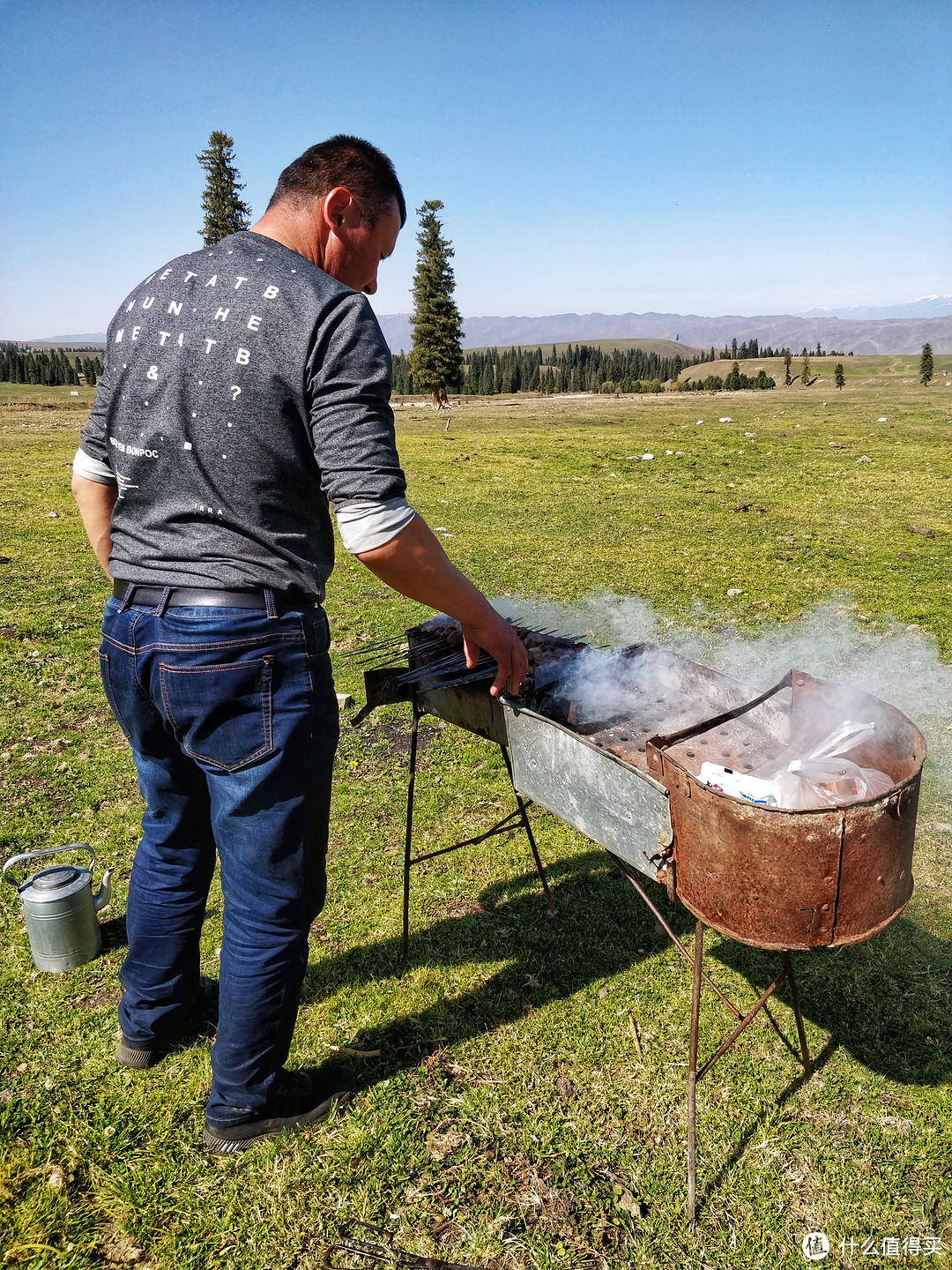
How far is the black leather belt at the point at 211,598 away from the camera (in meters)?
2.03

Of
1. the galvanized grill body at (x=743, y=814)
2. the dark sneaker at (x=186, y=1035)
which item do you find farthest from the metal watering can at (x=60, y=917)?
the galvanized grill body at (x=743, y=814)

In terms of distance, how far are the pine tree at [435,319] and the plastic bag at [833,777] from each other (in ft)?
135

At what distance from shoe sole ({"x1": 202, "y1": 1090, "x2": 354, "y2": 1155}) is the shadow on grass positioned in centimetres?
31

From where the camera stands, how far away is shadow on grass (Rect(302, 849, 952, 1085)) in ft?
9.73

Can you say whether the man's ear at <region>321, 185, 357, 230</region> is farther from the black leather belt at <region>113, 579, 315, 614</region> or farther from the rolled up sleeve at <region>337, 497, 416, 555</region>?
the black leather belt at <region>113, 579, 315, 614</region>

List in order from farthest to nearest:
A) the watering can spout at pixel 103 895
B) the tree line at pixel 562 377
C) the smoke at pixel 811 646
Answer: the tree line at pixel 562 377
the smoke at pixel 811 646
the watering can spout at pixel 103 895

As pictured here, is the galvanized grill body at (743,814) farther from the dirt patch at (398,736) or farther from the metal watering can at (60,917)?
the dirt patch at (398,736)

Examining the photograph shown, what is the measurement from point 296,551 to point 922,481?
603 inches

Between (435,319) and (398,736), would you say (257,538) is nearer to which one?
(398,736)

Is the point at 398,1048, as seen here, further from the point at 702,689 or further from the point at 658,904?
the point at 702,689

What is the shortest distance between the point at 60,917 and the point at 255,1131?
135 centimetres

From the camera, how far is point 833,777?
2.38m

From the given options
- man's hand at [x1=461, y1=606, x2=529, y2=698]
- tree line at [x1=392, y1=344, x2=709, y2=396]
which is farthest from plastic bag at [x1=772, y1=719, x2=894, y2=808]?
tree line at [x1=392, y1=344, x2=709, y2=396]

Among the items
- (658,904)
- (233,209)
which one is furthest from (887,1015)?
(233,209)
